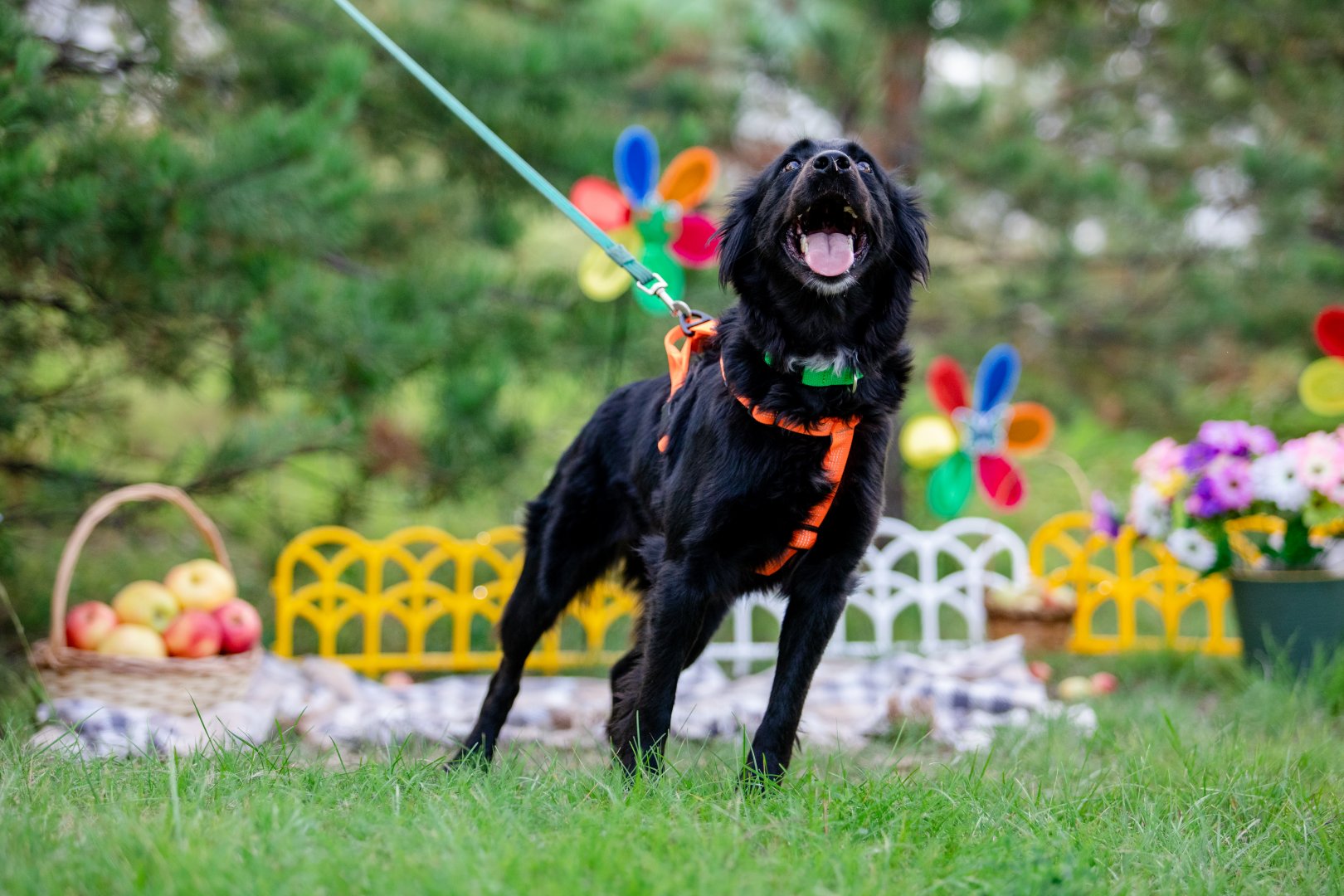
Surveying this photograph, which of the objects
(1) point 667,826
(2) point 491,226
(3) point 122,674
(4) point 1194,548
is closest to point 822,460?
(1) point 667,826

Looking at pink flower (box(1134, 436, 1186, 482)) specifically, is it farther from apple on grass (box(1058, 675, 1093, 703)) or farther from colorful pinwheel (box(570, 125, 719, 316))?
colorful pinwheel (box(570, 125, 719, 316))

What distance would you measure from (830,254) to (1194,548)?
257cm

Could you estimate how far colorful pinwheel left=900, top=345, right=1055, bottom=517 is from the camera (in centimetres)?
501

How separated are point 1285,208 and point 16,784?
6649mm

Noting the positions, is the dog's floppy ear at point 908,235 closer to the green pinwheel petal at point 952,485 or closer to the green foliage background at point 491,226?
the green foliage background at point 491,226

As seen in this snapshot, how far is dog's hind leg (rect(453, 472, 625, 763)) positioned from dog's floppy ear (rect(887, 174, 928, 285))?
94 cm

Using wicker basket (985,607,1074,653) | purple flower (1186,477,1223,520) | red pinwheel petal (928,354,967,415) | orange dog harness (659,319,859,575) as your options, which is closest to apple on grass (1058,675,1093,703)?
wicker basket (985,607,1074,653)

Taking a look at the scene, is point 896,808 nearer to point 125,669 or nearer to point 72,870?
point 72,870

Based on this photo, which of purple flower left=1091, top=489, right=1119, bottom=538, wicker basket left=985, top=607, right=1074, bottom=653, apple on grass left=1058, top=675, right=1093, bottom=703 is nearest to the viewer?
apple on grass left=1058, top=675, right=1093, bottom=703

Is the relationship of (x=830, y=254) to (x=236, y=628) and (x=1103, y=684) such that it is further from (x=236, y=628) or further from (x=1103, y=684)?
(x=1103, y=684)

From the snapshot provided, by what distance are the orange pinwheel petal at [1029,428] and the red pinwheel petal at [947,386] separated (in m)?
0.24

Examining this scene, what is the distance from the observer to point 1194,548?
13.6 feet

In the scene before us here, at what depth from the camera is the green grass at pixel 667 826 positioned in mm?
1542

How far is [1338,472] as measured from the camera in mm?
3781
